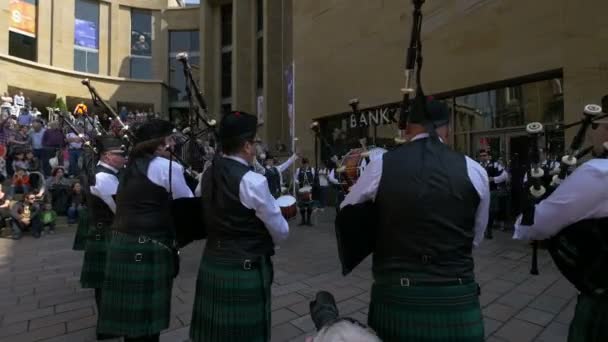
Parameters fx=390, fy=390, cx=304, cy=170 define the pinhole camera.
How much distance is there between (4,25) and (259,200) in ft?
72.8

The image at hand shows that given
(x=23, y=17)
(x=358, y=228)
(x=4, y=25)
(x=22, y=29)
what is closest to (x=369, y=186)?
(x=358, y=228)

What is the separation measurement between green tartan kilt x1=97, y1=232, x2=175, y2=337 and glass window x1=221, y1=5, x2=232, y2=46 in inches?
892

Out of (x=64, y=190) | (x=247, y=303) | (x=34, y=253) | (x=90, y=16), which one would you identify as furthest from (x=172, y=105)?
(x=247, y=303)

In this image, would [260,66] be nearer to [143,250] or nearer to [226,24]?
[226,24]

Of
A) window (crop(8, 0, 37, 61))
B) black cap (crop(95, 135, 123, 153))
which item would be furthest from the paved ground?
window (crop(8, 0, 37, 61))

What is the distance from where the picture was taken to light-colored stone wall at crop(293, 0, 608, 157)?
7203 millimetres

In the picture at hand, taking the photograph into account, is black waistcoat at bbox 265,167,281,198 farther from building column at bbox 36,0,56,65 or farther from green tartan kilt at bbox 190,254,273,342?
building column at bbox 36,0,56,65

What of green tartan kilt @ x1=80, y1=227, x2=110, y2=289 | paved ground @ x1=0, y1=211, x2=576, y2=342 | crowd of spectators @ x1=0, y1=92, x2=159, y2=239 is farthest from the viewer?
crowd of spectators @ x1=0, y1=92, x2=159, y2=239

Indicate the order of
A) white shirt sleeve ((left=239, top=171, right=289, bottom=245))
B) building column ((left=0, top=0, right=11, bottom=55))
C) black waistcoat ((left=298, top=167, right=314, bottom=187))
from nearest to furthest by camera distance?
white shirt sleeve ((left=239, top=171, right=289, bottom=245)) → black waistcoat ((left=298, top=167, right=314, bottom=187)) → building column ((left=0, top=0, right=11, bottom=55))

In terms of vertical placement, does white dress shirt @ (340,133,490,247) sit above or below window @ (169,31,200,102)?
below

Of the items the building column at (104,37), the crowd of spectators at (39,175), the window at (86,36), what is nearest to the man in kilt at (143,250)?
the crowd of spectators at (39,175)

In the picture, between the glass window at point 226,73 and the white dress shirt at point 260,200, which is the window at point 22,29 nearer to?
the glass window at point 226,73

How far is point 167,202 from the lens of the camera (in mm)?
2459

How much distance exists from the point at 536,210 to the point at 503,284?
115 inches
